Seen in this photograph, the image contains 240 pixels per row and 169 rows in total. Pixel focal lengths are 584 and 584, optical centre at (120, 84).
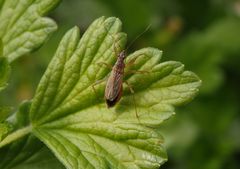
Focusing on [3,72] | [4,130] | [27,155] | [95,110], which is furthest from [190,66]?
[4,130]

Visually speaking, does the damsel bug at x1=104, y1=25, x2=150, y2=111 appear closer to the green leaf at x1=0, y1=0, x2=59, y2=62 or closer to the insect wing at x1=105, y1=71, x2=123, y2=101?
the insect wing at x1=105, y1=71, x2=123, y2=101

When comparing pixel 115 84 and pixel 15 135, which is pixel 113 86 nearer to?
pixel 115 84

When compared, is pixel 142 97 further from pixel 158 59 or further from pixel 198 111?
pixel 198 111

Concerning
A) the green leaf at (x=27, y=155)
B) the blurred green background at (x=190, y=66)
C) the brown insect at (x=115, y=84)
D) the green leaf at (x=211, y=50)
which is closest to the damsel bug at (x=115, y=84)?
the brown insect at (x=115, y=84)

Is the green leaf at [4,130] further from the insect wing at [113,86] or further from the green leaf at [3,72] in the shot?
the insect wing at [113,86]

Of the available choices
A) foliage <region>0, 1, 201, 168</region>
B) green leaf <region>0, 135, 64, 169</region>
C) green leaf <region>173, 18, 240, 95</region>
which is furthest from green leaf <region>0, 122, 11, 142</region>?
green leaf <region>173, 18, 240, 95</region>

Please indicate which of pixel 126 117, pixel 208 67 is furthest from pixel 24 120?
pixel 208 67
